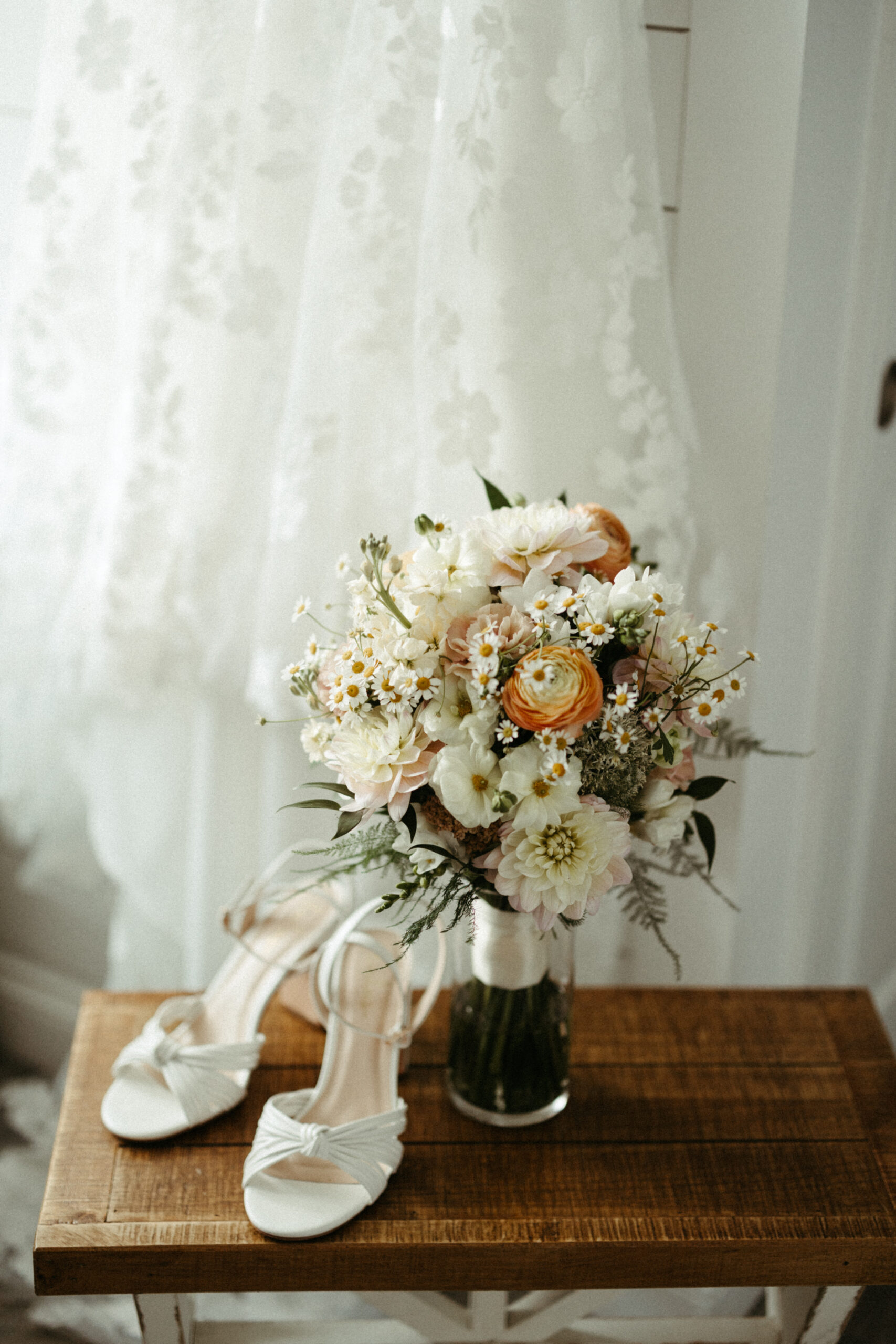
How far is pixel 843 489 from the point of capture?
1.28m

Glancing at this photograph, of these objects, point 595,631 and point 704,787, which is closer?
point 595,631

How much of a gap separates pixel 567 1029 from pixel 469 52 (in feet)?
2.95

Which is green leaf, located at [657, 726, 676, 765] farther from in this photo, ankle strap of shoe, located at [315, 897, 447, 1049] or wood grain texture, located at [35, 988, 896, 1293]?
wood grain texture, located at [35, 988, 896, 1293]

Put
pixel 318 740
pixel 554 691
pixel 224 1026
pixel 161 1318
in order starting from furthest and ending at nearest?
1. pixel 224 1026
2. pixel 161 1318
3. pixel 318 740
4. pixel 554 691

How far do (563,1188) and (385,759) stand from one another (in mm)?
434

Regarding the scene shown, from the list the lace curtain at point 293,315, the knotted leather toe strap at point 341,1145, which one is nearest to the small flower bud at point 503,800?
the knotted leather toe strap at point 341,1145

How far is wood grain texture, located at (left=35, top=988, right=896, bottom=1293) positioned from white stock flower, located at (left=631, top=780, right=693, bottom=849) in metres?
0.32

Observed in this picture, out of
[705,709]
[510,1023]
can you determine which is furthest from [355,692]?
[510,1023]

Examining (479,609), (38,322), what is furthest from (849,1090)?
(38,322)

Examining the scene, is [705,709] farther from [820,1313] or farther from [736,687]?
[820,1313]

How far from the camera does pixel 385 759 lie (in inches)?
31.3

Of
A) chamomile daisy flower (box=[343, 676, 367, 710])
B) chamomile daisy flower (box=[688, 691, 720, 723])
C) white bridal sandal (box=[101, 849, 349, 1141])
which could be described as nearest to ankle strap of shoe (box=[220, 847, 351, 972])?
white bridal sandal (box=[101, 849, 349, 1141])

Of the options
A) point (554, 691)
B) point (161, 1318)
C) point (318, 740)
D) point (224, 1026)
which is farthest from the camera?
point (224, 1026)

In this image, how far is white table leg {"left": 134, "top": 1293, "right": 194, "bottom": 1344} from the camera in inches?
37.4
